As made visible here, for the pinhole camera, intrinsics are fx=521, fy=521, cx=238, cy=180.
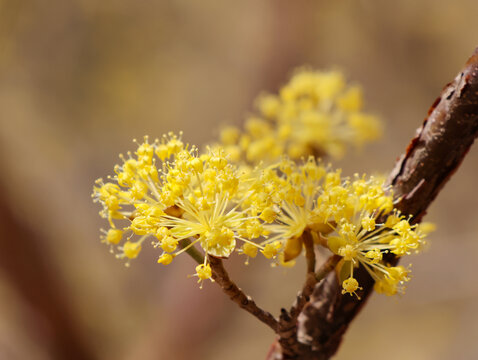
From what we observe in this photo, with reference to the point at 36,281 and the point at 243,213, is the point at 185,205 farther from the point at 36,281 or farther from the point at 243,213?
the point at 36,281

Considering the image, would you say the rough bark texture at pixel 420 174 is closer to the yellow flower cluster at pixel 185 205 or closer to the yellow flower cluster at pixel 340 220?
the yellow flower cluster at pixel 340 220

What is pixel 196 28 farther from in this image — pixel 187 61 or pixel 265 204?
pixel 265 204

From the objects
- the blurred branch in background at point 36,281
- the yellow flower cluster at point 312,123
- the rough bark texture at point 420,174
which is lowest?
the rough bark texture at point 420,174

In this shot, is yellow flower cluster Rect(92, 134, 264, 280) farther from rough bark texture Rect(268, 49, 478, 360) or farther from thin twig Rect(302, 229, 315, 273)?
rough bark texture Rect(268, 49, 478, 360)

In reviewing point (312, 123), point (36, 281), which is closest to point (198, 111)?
point (36, 281)

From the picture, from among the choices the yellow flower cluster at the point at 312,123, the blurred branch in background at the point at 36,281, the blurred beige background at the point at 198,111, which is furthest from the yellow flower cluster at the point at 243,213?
the blurred beige background at the point at 198,111

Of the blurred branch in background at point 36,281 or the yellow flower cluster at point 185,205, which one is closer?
the yellow flower cluster at point 185,205
